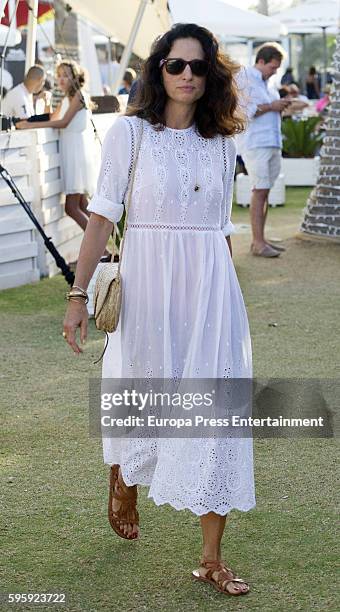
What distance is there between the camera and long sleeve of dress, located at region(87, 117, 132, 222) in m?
3.75

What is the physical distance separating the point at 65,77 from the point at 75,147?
754mm

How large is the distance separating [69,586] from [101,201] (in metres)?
1.30

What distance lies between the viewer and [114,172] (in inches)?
148

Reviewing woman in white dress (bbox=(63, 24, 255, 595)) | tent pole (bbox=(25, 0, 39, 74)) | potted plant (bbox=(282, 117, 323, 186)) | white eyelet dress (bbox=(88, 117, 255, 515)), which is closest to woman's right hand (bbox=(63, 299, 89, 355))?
woman in white dress (bbox=(63, 24, 255, 595))

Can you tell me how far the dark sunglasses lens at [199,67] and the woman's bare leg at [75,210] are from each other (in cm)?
692

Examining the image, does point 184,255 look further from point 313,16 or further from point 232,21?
point 313,16

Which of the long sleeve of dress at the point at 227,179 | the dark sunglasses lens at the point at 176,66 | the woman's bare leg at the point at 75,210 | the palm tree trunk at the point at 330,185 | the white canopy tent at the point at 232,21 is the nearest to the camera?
the dark sunglasses lens at the point at 176,66

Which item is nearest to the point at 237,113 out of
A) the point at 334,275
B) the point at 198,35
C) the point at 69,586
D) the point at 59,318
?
the point at 198,35

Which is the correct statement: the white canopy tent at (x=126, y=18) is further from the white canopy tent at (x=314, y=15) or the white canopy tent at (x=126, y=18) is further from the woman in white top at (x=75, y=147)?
the white canopy tent at (x=314, y=15)

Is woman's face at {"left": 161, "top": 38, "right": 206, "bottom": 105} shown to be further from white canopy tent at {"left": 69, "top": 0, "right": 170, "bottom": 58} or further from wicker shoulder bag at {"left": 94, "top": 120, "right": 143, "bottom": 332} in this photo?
white canopy tent at {"left": 69, "top": 0, "right": 170, "bottom": 58}

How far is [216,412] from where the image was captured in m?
3.80

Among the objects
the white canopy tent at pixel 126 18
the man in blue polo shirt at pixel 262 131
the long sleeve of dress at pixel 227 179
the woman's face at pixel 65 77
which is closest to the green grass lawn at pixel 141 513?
the long sleeve of dress at pixel 227 179

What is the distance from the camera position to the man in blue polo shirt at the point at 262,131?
1043 centimetres

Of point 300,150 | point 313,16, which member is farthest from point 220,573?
point 313,16
